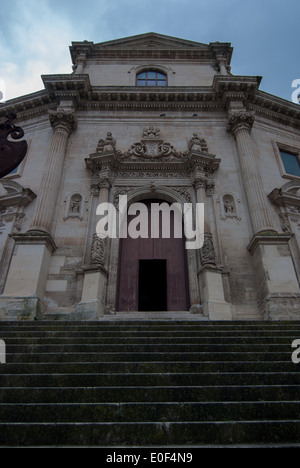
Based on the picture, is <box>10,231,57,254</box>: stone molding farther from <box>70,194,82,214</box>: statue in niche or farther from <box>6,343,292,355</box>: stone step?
<box>6,343,292,355</box>: stone step

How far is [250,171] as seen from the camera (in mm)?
11148

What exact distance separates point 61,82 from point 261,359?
13305mm

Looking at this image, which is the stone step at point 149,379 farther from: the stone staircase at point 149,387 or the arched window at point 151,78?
the arched window at point 151,78

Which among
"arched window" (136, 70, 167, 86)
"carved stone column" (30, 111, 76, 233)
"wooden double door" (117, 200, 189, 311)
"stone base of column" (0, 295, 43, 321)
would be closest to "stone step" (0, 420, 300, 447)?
"stone base of column" (0, 295, 43, 321)

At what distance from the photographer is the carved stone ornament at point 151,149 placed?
12088 mm

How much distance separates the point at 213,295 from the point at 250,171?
17.1 ft

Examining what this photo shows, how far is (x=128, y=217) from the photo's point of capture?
11.5 metres

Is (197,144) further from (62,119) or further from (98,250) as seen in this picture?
(98,250)

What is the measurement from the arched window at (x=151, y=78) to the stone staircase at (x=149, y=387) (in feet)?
44.9

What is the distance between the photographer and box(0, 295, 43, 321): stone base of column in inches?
315

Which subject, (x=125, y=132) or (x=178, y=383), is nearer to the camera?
(x=178, y=383)

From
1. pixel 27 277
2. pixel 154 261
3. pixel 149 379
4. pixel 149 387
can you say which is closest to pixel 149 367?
pixel 149 379
